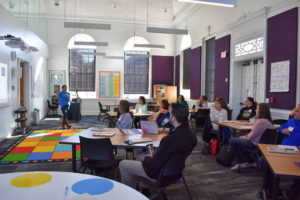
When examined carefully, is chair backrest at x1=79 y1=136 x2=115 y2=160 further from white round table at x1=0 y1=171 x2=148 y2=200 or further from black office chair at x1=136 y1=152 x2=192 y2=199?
white round table at x1=0 y1=171 x2=148 y2=200

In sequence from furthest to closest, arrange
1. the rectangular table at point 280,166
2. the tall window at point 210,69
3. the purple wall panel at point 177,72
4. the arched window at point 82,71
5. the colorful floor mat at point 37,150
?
1. the purple wall panel at point 177,72
2. the arched window at point 82,71
3. the tall window at point 210,69
4. the colorful floor mat at point 37,150
5. the rectangular table at point 280,166

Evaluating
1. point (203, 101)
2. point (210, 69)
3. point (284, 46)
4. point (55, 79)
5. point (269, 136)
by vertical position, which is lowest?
point (269, 136)

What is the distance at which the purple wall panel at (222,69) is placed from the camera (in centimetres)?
804

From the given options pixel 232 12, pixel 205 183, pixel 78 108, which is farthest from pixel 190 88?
pixel 205 183

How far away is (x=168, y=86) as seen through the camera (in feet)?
41.2

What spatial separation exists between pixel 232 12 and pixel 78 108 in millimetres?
7521

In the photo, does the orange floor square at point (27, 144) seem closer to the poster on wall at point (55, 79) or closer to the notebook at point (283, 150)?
the notebook at point (283, 150)

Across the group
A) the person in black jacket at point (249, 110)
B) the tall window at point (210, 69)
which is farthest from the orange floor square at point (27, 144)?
the tall window at point (210, 69)

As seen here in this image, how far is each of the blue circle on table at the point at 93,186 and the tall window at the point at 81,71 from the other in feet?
38.9

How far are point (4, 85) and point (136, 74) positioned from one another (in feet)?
25.6

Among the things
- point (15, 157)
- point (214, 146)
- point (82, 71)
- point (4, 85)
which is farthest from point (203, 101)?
point (82, 71)

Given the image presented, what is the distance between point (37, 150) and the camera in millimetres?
5590

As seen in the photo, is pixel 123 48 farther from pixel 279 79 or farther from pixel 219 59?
pixel 279 79

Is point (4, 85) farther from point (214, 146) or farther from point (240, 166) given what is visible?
point (240, 166)
